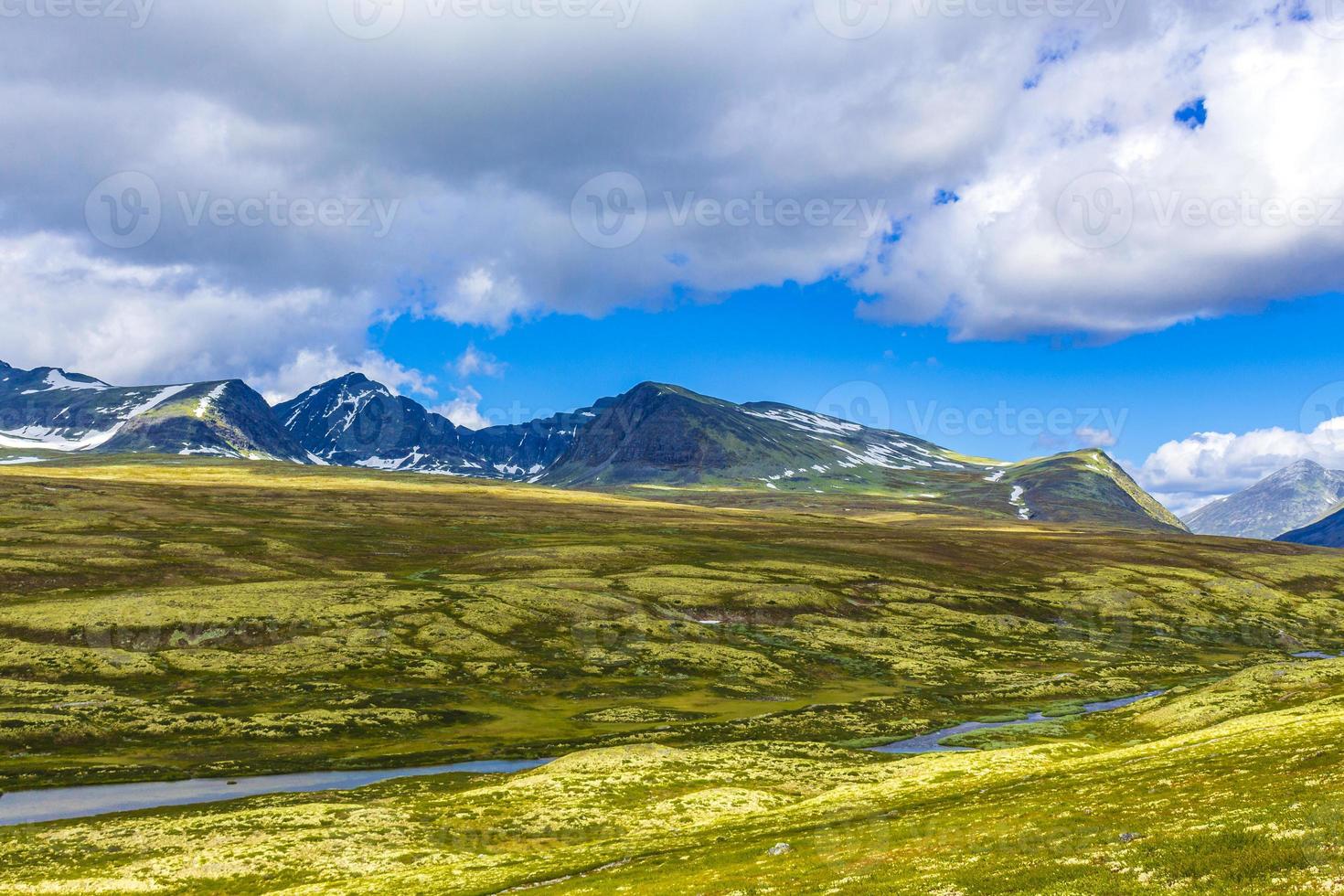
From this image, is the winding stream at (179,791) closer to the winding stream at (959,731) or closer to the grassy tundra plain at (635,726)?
the grassy tundra plain at (635,726)

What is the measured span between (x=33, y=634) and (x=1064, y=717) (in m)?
156

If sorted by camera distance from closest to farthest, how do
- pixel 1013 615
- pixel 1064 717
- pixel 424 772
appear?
pixel 424 772, pixel 1064 717, pixel 1013 615

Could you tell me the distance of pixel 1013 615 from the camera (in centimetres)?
18838

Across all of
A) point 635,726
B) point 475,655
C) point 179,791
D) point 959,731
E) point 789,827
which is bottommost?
point 635,726

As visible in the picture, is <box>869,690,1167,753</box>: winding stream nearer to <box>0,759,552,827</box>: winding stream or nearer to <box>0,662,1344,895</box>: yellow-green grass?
<box>0,662,1344,895</box>: yellow-green grass

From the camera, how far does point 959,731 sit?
363 ft

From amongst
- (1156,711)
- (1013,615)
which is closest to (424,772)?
(1156,711)

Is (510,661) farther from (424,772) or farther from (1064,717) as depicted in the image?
(1064,717)

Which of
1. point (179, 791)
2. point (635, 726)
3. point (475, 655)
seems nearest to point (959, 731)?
point (635, 726)

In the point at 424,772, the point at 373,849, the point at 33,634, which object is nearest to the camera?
the point at 373,849

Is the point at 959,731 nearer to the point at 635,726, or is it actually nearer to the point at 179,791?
the point at 635,726

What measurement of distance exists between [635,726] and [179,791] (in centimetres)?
5353

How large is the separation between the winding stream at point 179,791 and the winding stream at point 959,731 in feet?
153

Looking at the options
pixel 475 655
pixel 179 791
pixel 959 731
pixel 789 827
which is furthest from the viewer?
pixel 475 655
